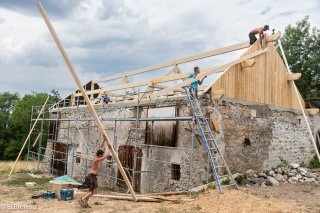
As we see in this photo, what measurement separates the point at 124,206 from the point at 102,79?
11.3 meters

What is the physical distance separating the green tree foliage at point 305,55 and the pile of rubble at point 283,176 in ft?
40.6

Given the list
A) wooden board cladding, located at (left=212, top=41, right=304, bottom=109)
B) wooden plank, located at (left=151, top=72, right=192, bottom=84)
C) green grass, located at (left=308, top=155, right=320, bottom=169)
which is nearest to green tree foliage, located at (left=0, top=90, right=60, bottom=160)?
wooden plank, located at (left=151, top=72, right=192, bottom=84)

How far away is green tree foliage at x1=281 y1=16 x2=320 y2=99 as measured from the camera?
2241cm

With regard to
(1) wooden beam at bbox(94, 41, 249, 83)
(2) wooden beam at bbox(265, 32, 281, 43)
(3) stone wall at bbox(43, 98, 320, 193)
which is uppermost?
(2) wooden beam at bbox(265, 32, 281, 43)

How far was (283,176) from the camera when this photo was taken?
10.9 m

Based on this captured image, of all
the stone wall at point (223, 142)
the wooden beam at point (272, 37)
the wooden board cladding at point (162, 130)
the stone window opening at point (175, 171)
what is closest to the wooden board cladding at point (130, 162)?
the stone wall at point (223, 142)

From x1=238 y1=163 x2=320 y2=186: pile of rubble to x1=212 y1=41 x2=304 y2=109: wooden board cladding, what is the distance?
262cm

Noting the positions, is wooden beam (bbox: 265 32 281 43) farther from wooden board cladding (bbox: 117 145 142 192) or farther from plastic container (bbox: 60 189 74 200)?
plastic container (bbox: 60 189 74 200)

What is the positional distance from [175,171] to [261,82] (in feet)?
16.3

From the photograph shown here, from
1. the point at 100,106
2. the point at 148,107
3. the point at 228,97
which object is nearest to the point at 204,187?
the point at 228,97

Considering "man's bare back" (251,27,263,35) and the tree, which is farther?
the tree

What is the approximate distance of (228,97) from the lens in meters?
10.3

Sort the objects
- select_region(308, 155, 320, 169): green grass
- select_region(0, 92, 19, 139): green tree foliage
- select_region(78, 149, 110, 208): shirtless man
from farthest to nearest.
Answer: select_region(0, 92, 19, 139): green tree foliage < select_region(308, 155, 320, 169): green grass < select_region(78, 149, 110, 208): shirtless man

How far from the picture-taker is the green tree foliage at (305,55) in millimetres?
22406
